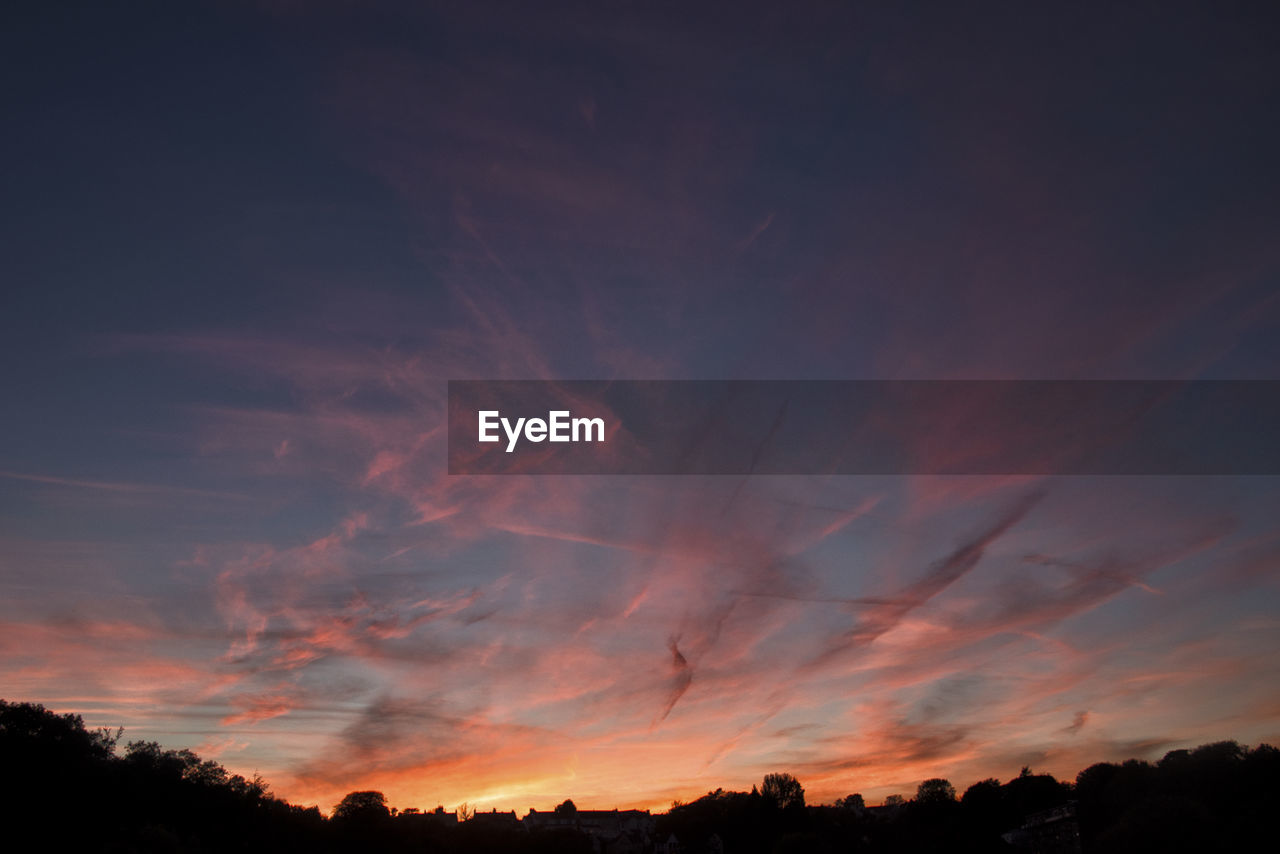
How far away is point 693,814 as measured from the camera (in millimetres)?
157625

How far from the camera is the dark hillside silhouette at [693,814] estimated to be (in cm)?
6394

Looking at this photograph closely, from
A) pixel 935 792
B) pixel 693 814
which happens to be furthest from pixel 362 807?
pixel 935 792

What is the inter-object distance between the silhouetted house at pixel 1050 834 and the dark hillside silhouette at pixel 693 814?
0.69 ft

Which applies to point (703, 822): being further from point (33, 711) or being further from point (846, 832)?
point (33, 711)

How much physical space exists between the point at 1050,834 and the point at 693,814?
252ft

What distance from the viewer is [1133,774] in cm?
11188

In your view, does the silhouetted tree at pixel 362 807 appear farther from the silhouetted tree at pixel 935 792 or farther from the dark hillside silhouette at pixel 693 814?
the silhouetted tree at pixel 935 792

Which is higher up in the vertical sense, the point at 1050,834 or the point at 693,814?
the point at 693,814

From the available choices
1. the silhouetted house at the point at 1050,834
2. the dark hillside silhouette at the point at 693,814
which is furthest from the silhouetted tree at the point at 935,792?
the silhouetted house at the point at 1050,834

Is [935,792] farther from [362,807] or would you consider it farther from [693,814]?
[362,807]

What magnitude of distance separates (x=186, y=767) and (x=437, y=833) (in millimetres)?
33149

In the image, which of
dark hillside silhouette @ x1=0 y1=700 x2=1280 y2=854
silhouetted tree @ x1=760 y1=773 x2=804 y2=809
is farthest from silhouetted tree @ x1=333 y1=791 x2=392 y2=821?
silhouetted tree @ x1=760 y1=773 x2=804 y2=809

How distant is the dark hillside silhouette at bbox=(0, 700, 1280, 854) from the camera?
63938mm

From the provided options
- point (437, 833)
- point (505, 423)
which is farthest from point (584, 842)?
point (505, 423)
